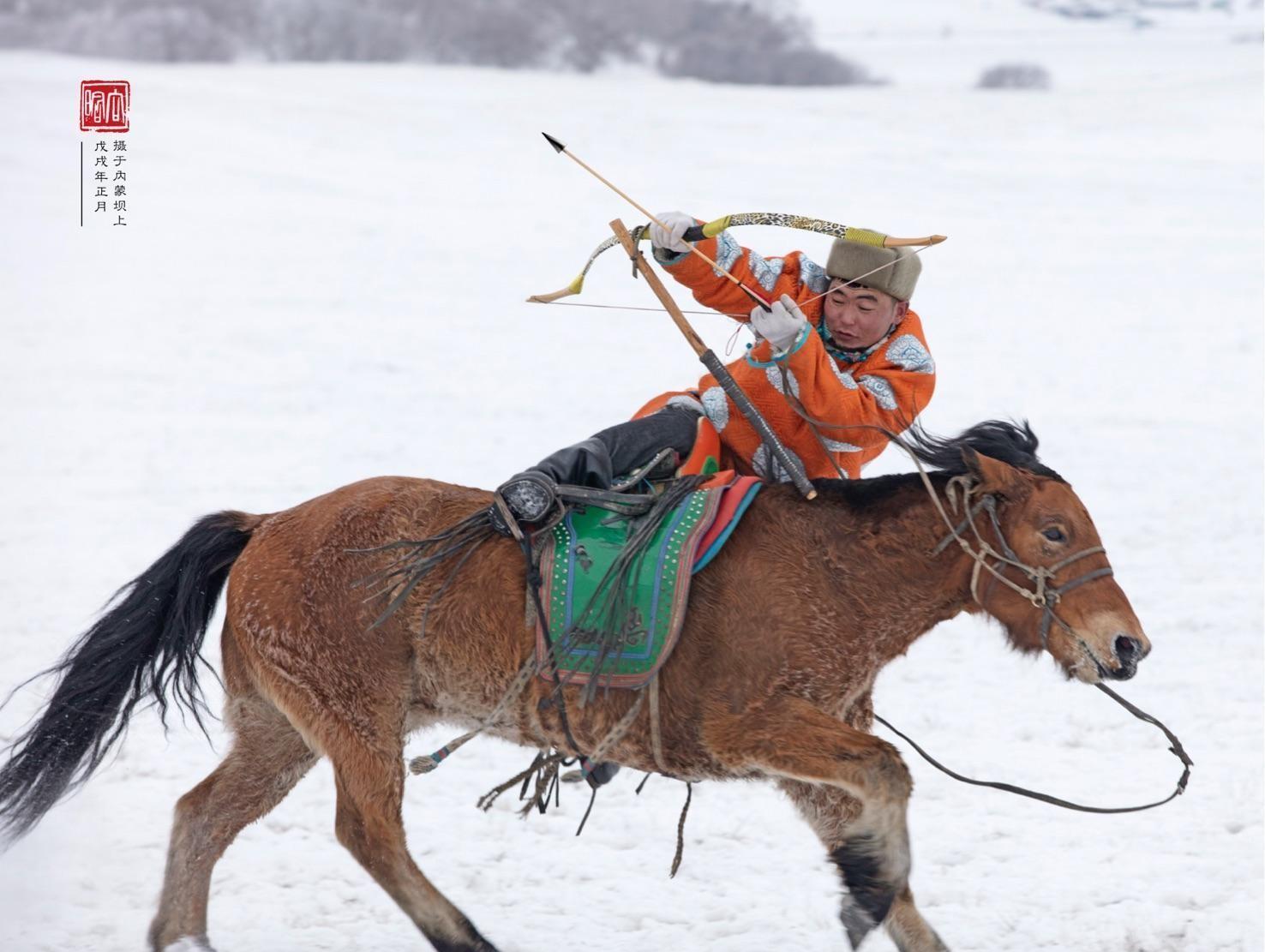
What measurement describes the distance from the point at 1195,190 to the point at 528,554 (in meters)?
24.8

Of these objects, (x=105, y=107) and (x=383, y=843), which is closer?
(x=383, y=843)

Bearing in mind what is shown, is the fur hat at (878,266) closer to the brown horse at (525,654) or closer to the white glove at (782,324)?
the white glove at (782,324)

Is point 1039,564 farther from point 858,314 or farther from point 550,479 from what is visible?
point 550,479

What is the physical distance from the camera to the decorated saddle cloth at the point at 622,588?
376 centimetres

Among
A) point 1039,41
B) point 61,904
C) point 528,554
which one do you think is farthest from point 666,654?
point 1039,41

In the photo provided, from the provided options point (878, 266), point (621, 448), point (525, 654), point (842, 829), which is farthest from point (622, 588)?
point (878, 266)

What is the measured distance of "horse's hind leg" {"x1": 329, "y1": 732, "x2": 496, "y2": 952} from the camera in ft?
12.9

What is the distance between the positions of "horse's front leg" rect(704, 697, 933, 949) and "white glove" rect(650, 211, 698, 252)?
1.35 metres

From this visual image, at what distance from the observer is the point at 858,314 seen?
4055mm

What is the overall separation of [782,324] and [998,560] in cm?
86

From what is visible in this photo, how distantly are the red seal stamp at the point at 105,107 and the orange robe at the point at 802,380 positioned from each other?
1898 centimetres

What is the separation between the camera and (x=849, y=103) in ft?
106

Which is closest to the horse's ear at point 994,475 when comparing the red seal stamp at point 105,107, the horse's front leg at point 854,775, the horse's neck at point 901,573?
the horse's neck at point 901,573

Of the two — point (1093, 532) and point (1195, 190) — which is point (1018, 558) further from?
point (1195, 190)
